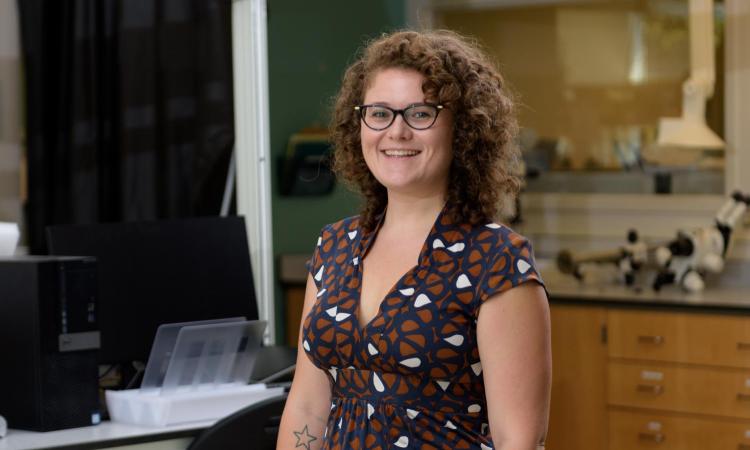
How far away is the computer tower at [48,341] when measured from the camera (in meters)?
2.34

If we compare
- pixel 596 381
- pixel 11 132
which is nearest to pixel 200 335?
pixel 11 132

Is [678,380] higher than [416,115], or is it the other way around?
[416,115]

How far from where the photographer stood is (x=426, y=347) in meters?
1.50

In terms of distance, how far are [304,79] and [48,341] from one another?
262 centimetres

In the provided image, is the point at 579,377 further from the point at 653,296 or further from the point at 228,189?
the point at 228,189

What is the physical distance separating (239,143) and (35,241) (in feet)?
2.03

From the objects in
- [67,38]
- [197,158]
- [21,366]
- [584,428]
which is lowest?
[584,428]

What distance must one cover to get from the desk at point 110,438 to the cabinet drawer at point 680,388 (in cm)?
214

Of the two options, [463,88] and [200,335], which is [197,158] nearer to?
[200,335]

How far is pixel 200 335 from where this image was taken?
7.91ft

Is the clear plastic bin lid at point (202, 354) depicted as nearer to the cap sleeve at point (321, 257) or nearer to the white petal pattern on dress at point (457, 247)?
the cap sleeve at point (321, 257)

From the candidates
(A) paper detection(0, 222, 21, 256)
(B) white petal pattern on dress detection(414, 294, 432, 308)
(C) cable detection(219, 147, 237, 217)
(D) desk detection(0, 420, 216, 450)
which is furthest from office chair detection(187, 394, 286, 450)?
(C) cable detection(219, 147, 237, 217)

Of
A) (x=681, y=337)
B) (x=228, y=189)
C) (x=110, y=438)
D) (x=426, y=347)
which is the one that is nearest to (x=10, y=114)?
(x=228, y=189)

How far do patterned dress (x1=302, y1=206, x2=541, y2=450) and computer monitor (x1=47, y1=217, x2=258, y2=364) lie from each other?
1137mm
